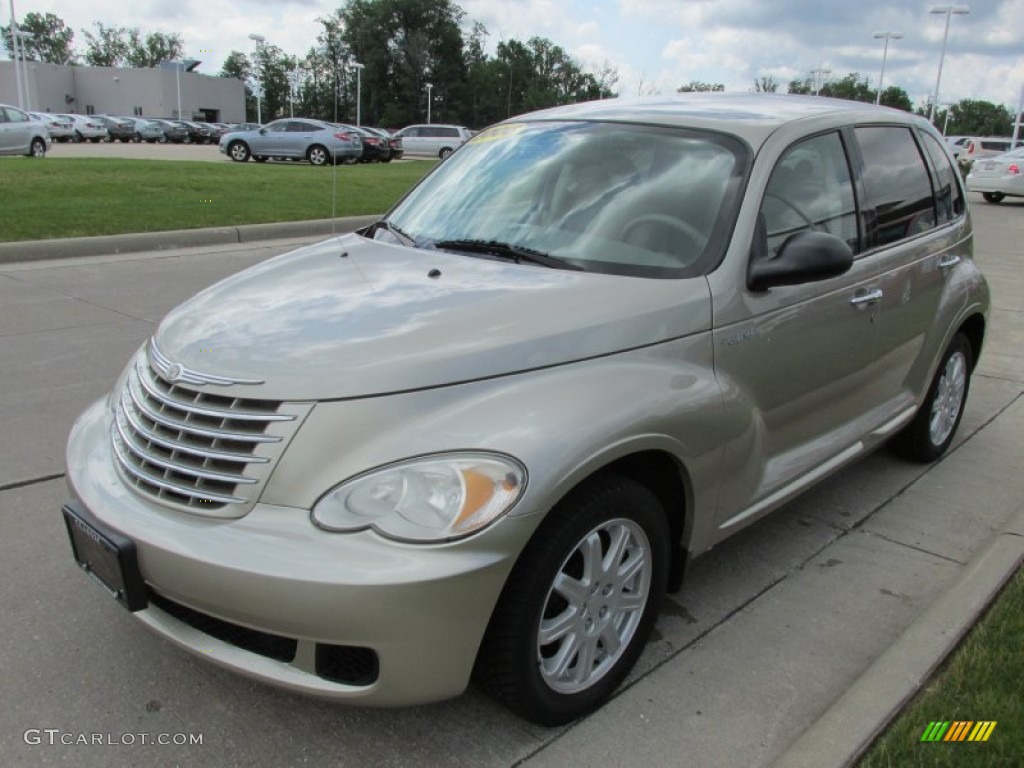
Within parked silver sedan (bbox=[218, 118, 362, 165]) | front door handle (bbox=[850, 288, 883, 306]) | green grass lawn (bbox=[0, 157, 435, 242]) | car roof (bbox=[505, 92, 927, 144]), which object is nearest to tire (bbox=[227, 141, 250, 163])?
parked silver sedan (bbox=[218, 118, 362, 165])

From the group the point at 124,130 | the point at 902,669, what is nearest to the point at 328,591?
the point at 902,669

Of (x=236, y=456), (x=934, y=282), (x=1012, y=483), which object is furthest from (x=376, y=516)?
(x=1012, y=483)

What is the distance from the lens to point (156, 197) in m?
13.1

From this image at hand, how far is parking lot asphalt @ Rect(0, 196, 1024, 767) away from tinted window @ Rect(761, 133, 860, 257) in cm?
132

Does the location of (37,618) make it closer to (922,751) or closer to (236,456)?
(236,456)

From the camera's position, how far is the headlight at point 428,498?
2.11 meters

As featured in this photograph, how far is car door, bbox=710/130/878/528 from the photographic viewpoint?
115 inches

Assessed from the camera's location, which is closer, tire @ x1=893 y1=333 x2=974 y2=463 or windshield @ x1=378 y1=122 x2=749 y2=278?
windshield @ x1=378 y1=122 x2=749 y2=278

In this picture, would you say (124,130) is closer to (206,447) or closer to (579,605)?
(206,447)

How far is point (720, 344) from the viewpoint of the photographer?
284 cm

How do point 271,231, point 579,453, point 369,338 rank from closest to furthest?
point 579,453 → point 369,338 → point 271,231

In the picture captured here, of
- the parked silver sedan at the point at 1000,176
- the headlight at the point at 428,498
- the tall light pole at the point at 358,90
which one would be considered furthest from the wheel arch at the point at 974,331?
the tall light pole at the point at 358,90

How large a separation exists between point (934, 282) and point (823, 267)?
1594mm

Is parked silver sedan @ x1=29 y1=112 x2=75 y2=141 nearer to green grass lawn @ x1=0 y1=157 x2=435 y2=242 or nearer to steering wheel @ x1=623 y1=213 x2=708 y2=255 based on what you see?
green grass lawn @ x1=0 y1=157 x2=435 y2=242
